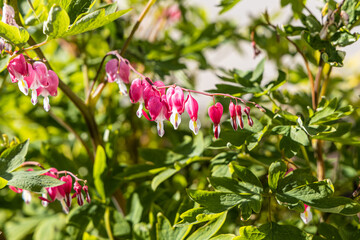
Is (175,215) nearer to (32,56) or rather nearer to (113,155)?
(113,155)

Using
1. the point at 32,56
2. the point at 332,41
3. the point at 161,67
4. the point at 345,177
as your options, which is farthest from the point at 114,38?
the point at 345,177

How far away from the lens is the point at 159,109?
72cm

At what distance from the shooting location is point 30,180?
2.35ft

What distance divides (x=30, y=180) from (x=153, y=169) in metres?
0.31

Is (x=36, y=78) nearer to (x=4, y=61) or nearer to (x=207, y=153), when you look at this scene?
(x=4, y=61)

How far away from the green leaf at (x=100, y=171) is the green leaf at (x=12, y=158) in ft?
0.62

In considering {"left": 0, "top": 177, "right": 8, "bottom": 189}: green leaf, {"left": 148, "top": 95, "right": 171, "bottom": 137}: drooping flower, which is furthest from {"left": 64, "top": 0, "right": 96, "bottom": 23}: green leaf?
{"left": 0, "top": 177, "right": 8, "bottom": 189}: green leaf

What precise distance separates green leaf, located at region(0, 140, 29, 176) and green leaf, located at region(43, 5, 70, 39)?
242 millimetres

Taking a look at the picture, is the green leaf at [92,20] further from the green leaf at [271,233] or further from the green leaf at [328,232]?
the green leaf at [328,232]

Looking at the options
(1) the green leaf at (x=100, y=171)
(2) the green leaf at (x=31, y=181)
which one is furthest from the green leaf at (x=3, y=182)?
(1) the green leaf at (x=100, y=171)

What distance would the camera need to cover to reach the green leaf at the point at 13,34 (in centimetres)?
66

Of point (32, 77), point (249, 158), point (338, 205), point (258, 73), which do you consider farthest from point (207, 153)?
point (32, 77)

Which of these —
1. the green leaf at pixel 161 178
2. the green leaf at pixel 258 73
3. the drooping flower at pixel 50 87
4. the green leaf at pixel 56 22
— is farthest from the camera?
the green leaf at pixel 258 73

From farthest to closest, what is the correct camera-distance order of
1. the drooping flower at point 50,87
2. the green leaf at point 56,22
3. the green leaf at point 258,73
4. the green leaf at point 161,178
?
the green leaf at point 258,73 → the green leaf at point 161,178 → the drooping flower at point 50,87 → the green leaf at point 56,22
